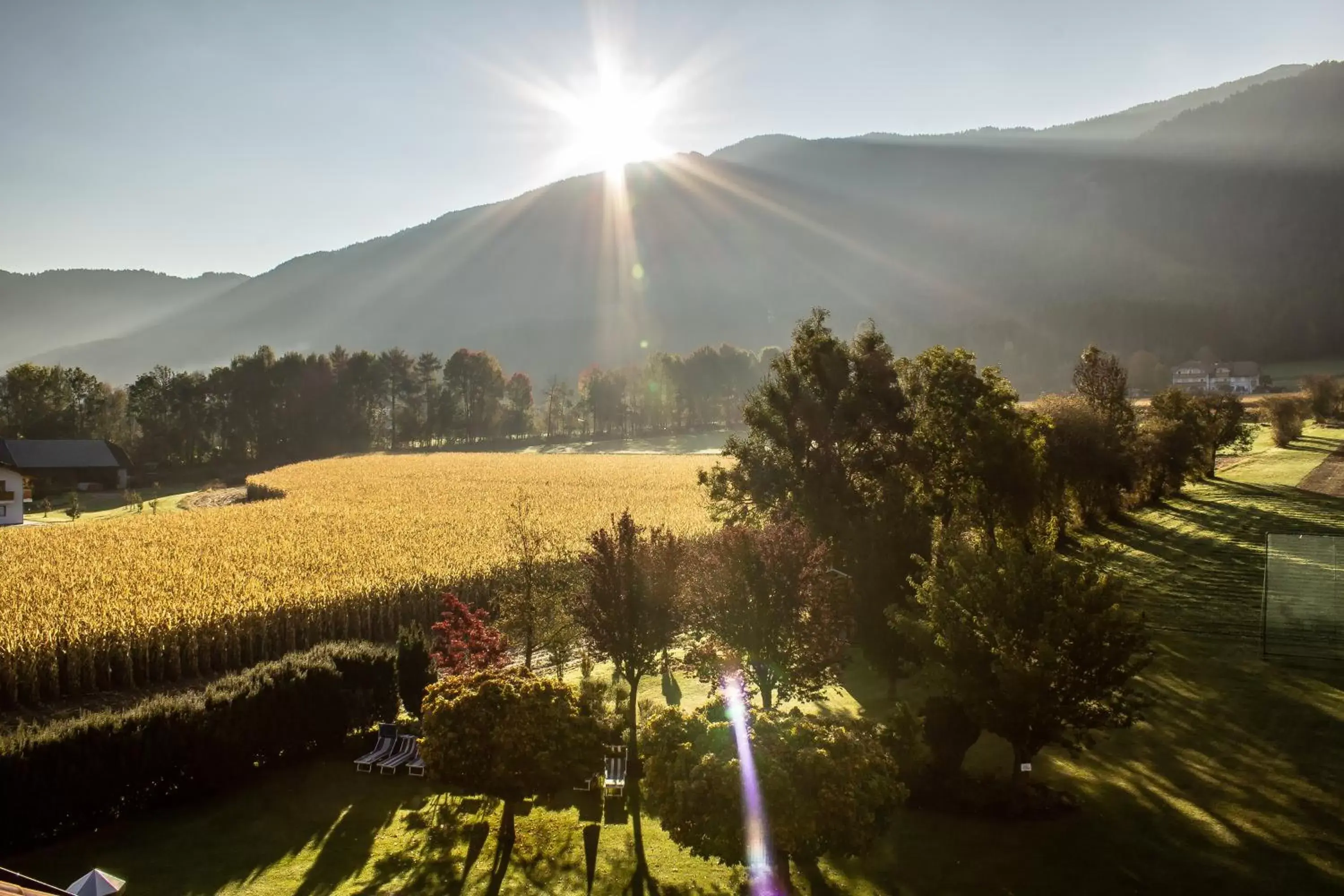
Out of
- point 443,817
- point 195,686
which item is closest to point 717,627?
point 443,817

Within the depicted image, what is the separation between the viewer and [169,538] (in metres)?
39.0

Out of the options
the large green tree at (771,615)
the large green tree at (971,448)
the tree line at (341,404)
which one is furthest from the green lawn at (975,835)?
the tree line at (341,404)

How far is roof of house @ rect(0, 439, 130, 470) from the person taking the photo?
81125 millimetres

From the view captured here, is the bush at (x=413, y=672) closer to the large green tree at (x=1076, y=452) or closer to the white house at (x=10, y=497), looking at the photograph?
the large green tree at (x=1076, y=452)

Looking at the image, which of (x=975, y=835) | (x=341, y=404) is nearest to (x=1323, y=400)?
(x=975, y=835)

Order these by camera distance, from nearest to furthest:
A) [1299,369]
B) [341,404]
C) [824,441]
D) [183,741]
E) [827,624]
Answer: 1. [183,741]
2. [827,624]
3. [824,441]
4. [341,404]
5. [1299,369]

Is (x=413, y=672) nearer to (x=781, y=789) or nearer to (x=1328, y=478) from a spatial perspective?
(x=781, y=789)

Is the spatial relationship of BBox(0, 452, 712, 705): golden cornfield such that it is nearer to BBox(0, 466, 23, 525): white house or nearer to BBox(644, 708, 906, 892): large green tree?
BBox(0, 466, 23, 525): white house

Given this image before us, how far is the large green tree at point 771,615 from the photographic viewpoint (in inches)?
754

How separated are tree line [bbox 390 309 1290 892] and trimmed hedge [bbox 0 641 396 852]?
2281 millimetres

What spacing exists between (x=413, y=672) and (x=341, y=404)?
362 ft

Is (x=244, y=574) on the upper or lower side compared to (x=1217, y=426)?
lower

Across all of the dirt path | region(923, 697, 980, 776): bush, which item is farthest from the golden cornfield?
the dirt path

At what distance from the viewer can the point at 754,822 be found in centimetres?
1114
